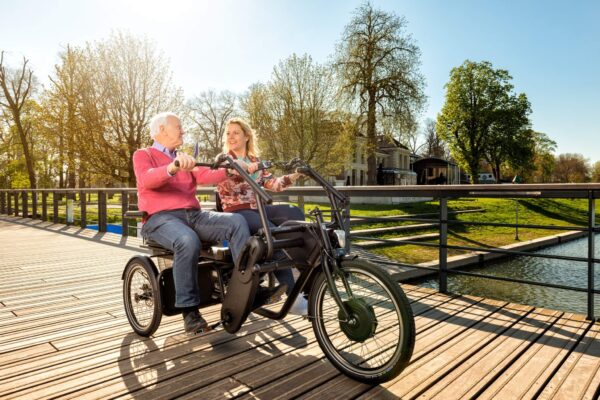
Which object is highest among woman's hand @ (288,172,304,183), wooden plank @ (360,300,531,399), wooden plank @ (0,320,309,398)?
woman's hand @ (288,172,304,183)

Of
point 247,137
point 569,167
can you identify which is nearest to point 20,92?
point 247,137

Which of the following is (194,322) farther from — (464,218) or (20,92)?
(20,92)

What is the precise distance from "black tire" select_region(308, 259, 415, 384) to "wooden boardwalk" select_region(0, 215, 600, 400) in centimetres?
10

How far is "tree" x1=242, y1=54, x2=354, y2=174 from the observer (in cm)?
2192

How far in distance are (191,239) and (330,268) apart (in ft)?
2.81

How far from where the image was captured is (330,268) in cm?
216

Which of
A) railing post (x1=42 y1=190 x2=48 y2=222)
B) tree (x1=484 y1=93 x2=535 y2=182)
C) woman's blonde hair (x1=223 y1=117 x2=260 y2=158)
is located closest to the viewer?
woman's blonde hair (x1=223 y1=117 x2=260 y2=158)

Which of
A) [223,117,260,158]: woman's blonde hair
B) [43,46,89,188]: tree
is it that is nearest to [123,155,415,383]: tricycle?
[223,117,260,158]: woman's blonde hair

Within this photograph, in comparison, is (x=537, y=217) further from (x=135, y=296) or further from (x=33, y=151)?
(x=33, y=151)

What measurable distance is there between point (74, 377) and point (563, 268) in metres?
11.6

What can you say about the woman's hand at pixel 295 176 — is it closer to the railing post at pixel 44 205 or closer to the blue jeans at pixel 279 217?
the blue jeans at pixel 279 217

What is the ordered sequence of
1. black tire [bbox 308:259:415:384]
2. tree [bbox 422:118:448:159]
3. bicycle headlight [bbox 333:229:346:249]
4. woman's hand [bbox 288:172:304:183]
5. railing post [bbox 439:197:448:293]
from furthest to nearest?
tree [bbox 422:118:448:159] < railing post [bbox 439:197:448:293] < woman's hand [bbox 288:172:304:183] < bicycle headlight [bbox 333:229:346:249] < black tire [bbox 308:259:415:384]

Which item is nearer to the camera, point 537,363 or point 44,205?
point 537,363

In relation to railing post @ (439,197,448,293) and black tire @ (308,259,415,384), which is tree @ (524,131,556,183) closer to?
railing post @ (439,197,448,293)
